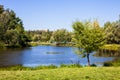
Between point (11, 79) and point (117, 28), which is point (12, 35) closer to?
point (117, 28)

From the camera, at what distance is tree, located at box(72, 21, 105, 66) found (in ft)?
132

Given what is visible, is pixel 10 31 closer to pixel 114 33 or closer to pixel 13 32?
pixel 13 32

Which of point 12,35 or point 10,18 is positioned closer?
point 12,35

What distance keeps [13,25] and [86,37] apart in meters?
105

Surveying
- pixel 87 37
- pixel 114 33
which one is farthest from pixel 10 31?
pixel 87 37

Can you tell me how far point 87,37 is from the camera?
4062cm

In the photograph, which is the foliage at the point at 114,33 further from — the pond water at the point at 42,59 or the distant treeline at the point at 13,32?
the pond water at the point at 42,59

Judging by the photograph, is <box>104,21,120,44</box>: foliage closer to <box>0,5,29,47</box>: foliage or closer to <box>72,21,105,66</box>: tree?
<box>0,5,29,47</box>: foliage

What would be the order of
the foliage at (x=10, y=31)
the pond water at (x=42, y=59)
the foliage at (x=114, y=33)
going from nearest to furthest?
the pond water at (x=42, y=59)
the foliage at (x=114, y=33)
the foliage at (x=10, y=31)

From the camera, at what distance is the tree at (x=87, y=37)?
Answer: 40250 mm

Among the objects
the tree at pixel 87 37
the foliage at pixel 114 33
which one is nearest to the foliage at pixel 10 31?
the foliage at pixel 114 33

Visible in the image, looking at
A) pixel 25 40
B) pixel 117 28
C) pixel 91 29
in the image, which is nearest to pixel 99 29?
pixel 91 29

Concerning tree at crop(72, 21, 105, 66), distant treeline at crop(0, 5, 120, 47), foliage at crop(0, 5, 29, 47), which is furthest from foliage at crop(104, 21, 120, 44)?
tree at crop(72, 21, 105, 66)

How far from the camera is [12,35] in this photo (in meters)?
126
